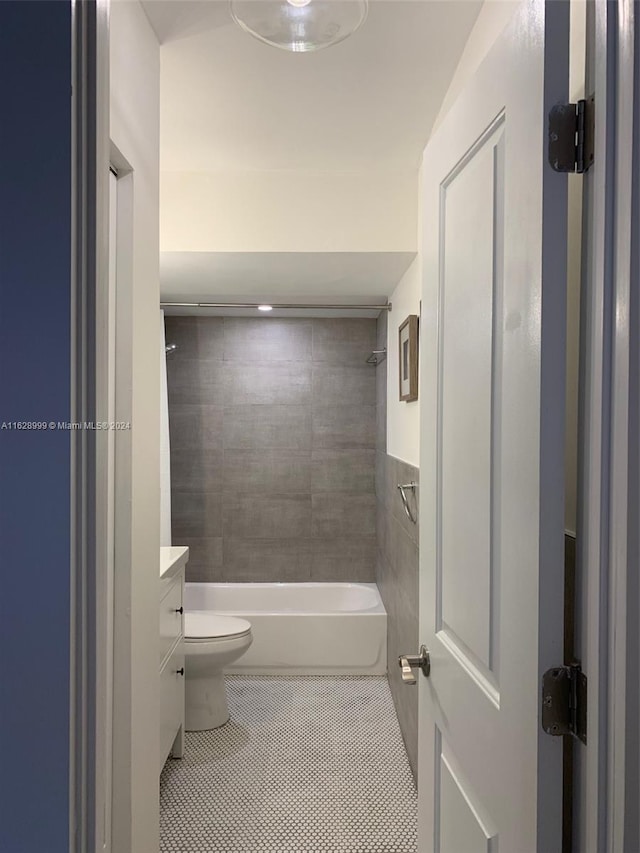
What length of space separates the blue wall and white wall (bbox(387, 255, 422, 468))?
1.99 m

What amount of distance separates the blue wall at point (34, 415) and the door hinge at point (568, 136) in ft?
1.99

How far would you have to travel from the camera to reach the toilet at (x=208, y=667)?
112 inches

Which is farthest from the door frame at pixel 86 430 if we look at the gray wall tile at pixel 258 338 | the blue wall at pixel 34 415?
the gray wall tile at pixel 258 338

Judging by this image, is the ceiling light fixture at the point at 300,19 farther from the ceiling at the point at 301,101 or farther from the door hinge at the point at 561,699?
the door hinge at the point at 561,699

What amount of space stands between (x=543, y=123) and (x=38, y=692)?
3.07ft

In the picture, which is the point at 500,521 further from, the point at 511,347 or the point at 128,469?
the point at 128,469

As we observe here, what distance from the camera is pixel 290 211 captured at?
2.73 m

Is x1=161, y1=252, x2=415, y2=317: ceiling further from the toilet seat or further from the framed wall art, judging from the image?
the toilet seat

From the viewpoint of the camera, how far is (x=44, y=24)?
64 centimetres

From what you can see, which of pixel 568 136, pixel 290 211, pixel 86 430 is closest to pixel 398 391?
pixel 290 211

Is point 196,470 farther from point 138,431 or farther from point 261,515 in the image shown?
point 138,431

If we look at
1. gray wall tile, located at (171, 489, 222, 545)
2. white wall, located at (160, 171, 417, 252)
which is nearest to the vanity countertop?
white wall, located at (160, 171, 417, 252)

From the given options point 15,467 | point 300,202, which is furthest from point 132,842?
point 300,202

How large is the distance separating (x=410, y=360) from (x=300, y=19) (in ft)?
5.07
